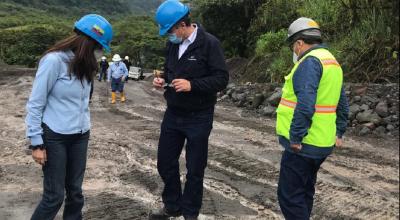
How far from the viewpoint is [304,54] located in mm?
3467

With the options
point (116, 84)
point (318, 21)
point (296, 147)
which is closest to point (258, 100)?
point (318, 21)

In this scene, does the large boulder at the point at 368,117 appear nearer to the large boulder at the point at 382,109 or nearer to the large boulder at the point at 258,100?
the large boulder at the point at 382,109

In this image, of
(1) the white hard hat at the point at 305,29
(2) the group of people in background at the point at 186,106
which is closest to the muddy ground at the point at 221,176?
(2) the group of people in background at the point at 186,106

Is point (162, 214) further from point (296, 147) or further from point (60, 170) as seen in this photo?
point (296, 147)

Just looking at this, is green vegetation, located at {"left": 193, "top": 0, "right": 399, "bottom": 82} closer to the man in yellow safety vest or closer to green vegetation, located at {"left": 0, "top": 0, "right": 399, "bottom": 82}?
green vegetation, located at {"left": 0, "top": 0, "right": 399, "bottom": 82}

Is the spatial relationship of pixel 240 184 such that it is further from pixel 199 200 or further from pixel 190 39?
pixel 190 39

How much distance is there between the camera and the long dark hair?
10.7 ft

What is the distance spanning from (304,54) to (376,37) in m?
9.95

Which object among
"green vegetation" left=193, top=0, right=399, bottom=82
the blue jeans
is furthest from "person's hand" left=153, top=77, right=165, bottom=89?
the blue jeans

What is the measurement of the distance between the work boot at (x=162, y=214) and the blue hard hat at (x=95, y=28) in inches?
70.2

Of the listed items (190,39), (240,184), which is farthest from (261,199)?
(190,39)

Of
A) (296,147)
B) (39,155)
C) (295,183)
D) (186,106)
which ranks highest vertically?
(186,106)

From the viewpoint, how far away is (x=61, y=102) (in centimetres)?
330

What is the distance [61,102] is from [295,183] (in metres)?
1.80
